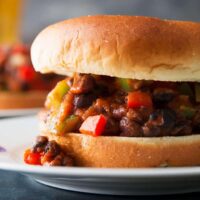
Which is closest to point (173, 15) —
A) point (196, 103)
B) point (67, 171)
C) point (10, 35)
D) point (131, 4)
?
point (131, 4)

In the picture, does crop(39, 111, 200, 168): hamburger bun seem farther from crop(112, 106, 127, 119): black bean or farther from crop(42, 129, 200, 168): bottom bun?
crop(112, 106, 127, 119): black bean

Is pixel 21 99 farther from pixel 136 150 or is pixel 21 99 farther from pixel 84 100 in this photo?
pixel 136 150

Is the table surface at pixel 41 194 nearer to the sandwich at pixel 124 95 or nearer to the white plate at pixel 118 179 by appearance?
the white plate at pixel 118 179

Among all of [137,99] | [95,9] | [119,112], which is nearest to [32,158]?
[119,112]

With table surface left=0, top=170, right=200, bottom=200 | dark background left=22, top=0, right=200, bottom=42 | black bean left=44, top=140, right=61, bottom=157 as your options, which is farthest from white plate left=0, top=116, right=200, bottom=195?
dark background left=22, top=0, right=200, bottom=42

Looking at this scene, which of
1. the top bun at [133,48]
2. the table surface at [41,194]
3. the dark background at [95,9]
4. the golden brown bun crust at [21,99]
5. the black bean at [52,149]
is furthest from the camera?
the dark background at [95,9]

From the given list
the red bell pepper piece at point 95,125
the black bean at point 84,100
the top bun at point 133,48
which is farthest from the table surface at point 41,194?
the top bun at point 133,48

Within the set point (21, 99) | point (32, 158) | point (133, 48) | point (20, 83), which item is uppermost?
point (133, 48)
